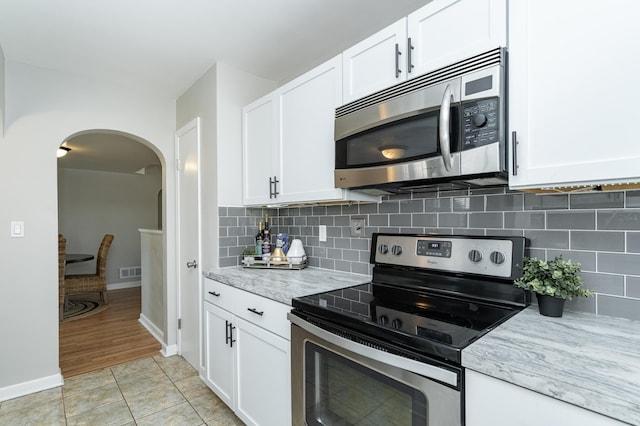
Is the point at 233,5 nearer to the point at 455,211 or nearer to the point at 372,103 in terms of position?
the point at 372,103

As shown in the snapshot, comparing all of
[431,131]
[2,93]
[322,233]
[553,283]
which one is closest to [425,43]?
[431,131]

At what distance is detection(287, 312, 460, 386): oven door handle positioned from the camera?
89 centimetres

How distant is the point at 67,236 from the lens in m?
6.01

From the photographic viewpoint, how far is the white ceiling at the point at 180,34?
179 centimetres

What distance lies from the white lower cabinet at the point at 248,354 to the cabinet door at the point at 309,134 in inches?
26.2

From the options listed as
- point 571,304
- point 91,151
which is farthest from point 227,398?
point 91,151

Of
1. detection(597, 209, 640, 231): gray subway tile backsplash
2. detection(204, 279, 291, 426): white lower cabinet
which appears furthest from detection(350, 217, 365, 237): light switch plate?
detection(597, 209, 640, 231): gray subway tile backsplash

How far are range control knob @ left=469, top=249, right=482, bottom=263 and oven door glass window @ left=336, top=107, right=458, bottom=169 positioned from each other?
0.48 meters

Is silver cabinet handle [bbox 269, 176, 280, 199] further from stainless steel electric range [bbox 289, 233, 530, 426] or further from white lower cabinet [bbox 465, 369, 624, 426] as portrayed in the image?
white lower cabinet [bbox 465, 369, 624, 426]

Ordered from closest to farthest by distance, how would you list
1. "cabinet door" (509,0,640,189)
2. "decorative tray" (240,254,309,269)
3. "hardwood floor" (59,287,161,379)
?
"cabinet door" (509,0,640,189) < "decorative tray" (240,254,309,269) < "hardwood floor" (59,287,161,379)

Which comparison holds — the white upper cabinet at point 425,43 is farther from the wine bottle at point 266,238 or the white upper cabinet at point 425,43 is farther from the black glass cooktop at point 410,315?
the wine bottle at point 266,238

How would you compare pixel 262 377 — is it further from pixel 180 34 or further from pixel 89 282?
pixel 89 282

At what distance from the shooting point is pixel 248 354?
1802 millimetres

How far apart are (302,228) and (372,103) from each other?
118cm
